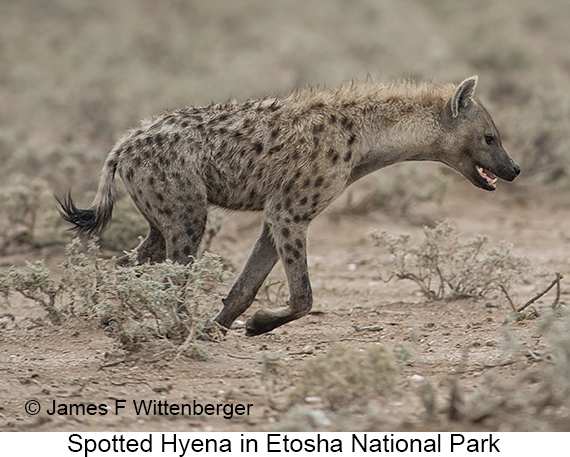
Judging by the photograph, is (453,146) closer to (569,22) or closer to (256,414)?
(256,414)

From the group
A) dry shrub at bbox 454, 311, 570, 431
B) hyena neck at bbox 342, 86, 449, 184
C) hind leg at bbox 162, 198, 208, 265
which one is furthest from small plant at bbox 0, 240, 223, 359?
dry shrub at bbox 454, 311, 570, 431

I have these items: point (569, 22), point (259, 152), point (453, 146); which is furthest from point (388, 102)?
point (569, 22)

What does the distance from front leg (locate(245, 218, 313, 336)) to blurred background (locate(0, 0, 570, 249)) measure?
2.22m

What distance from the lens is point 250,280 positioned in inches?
231

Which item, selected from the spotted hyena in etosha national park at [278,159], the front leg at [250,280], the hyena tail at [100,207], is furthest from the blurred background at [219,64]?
the front leg at [250,280]

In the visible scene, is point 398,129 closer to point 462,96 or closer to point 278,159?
point 462,96

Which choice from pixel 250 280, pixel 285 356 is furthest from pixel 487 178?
pixel 285 356

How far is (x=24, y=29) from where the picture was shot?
19016 millimetres

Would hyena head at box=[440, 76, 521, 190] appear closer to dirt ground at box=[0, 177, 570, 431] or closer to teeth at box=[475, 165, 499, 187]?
teeth at box=[475, 165, 499, 187]

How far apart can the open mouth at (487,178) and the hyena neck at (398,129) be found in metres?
0.33

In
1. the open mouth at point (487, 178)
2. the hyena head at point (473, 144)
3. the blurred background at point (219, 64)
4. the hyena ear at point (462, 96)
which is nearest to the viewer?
the hyena ear at point (462, 96)

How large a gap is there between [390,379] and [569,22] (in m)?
16.0

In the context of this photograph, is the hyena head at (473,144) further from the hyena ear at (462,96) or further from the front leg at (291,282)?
the front leg at (291,282)

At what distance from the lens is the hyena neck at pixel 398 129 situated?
5984mm
